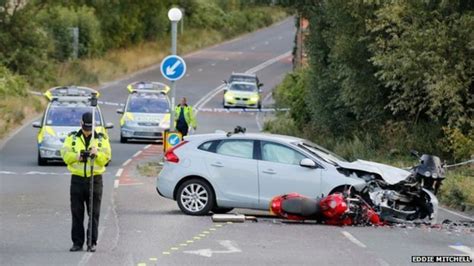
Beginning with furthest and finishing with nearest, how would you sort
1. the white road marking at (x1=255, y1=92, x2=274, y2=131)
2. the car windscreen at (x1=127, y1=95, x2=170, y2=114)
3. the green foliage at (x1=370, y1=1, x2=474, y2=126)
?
the white road marking at (x1=255, y1=92, x2=274, y2=131) → the car windscreen at (x1=127, y1=95, x2=170, y2=114) → the green foliage at (x1=370, y1=1, x2=474, y2=126)

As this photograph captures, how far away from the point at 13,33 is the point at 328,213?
135 ft

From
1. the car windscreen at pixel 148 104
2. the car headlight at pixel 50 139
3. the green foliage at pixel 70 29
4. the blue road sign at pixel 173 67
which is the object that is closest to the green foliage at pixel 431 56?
the blue road sign at pixel 173 67

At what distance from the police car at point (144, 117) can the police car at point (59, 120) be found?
527 centimetres

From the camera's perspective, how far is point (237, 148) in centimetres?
1823

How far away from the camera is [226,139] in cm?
1839

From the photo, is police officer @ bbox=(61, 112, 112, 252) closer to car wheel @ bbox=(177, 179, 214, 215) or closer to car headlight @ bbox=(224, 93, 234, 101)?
car wheel @ bbox=(177, 179, 214, 215)

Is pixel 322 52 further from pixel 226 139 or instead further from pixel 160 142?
pixel 226 139

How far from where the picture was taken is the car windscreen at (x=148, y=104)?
1564 inches

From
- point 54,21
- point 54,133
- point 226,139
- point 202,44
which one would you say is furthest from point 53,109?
point 202,44

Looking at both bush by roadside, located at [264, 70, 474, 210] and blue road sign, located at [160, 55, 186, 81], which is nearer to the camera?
bush by roadside, located at [264, 70, 474, 210]

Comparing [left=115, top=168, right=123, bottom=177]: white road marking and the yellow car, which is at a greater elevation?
the yellow car

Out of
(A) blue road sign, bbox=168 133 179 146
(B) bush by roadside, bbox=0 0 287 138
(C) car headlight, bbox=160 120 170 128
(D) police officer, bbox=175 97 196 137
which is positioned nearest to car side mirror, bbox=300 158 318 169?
(A) blue road sign, bbox=168 133 179 146

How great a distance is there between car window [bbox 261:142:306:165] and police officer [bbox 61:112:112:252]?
461 centimetres

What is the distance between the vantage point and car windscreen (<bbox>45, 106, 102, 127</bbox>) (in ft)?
99.3
